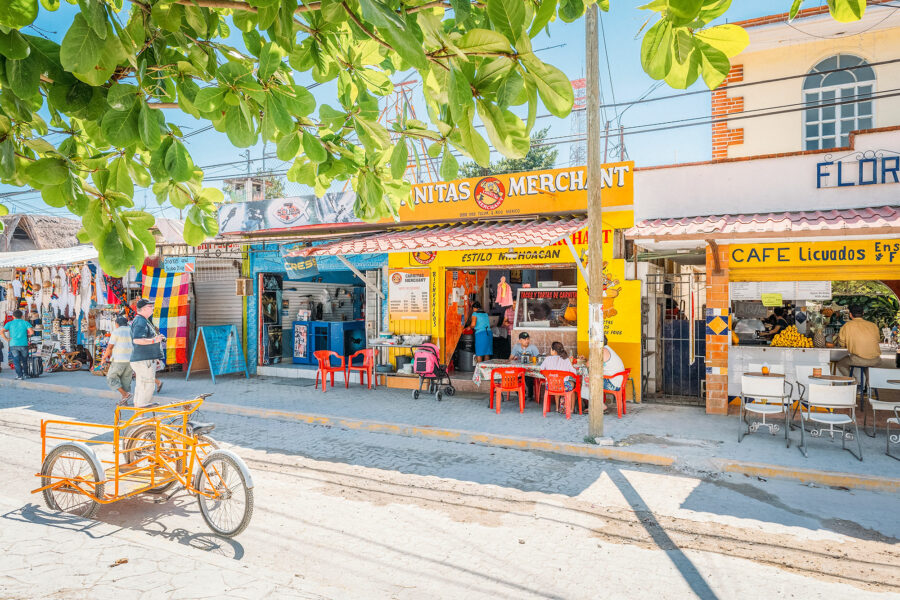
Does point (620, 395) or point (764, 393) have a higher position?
point (764, 393)

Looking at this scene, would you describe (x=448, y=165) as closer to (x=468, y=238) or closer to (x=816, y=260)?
(x=468, y=238)

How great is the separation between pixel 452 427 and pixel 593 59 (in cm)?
564

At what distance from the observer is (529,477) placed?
673 centimetres

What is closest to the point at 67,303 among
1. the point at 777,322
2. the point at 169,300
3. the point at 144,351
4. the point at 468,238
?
the point at 169,300

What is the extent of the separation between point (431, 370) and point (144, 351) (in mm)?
5126

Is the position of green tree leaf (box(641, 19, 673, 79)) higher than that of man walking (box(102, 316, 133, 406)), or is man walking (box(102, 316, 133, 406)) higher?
green tree leaf (box(641, 19, 673, 79))

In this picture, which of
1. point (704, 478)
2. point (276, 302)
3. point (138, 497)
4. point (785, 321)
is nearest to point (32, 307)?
point (276, 302)

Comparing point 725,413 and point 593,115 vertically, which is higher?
point 593,115

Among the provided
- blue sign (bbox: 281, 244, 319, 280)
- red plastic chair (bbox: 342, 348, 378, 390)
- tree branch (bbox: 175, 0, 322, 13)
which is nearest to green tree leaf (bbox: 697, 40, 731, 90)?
tree branch (bbox: 175, 0, 322, 13)

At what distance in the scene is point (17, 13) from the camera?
180 centimetres

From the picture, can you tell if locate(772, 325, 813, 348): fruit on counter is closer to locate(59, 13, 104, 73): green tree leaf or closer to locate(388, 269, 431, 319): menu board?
locate(388, 269, 431, 319): menu board

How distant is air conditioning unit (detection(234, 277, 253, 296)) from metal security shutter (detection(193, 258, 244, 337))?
1.34ft

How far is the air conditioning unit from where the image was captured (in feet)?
49.0

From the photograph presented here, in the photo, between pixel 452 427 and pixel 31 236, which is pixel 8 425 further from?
pixel 31 236
